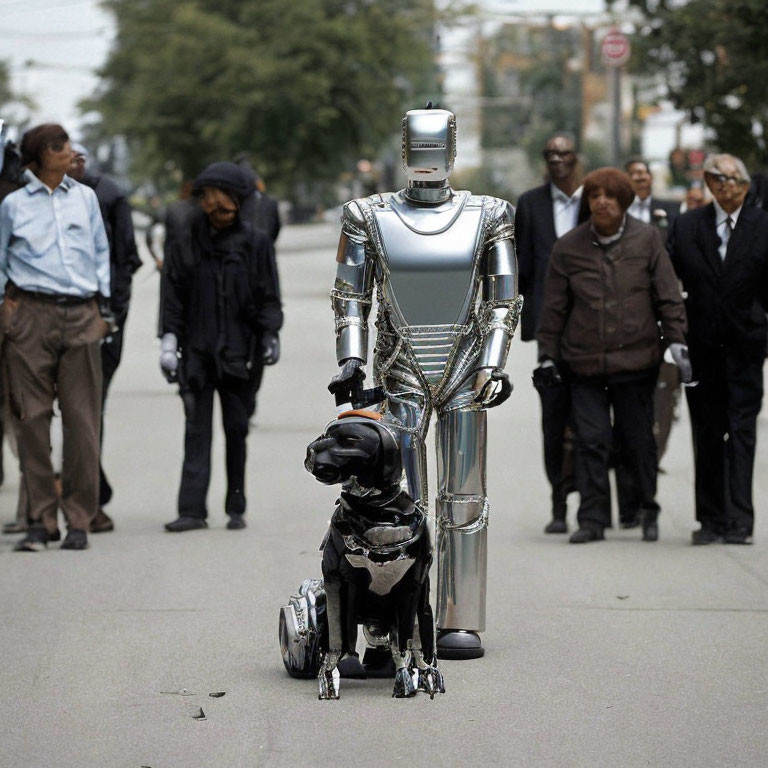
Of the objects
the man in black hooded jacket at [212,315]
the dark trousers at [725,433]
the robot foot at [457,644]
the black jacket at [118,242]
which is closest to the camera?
the robot foot at [457,644]

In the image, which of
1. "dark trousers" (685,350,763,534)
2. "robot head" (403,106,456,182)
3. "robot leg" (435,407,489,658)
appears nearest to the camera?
"robot head" (403,106,456,182)

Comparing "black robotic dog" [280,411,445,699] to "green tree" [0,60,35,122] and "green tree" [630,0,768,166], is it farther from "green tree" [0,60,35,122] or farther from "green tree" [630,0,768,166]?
"green tree" [0,60,35,122]

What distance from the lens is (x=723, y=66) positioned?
20625 mm

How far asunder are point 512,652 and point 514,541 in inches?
115

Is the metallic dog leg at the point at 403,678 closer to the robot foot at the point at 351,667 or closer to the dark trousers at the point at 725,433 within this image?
the robot foot at the point at 351,667

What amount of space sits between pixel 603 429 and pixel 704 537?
30.0 inches

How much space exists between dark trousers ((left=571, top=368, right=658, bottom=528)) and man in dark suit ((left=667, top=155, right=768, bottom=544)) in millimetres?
257

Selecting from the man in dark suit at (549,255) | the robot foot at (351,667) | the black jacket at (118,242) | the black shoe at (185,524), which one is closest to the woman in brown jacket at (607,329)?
the man in dark suit at (549,255)

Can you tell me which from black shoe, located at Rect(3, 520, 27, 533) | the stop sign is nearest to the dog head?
black shoe, located at Rect(3, 520, 27, 533)

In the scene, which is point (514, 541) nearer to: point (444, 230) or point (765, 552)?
point (765, 552)

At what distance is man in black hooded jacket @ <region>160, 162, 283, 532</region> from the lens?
1025 cm

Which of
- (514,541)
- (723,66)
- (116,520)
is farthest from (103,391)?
(723,66)

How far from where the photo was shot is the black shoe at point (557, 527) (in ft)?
34.0

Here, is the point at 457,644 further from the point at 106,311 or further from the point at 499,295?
the point at 106,311
